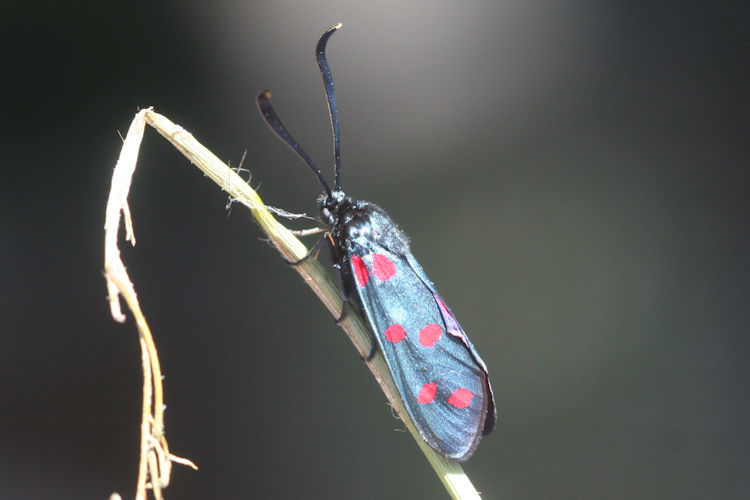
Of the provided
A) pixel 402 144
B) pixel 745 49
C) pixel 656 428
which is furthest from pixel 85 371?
pixel 745 49

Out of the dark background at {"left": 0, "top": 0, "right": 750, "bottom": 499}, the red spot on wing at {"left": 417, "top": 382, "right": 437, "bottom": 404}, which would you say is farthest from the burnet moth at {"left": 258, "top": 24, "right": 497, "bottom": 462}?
the dark background at {"left": 0, "top": 0, "right": 750, "bottom": 499}

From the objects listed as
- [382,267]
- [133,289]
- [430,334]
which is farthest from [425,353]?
[133,289]

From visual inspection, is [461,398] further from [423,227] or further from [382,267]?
[423,227]

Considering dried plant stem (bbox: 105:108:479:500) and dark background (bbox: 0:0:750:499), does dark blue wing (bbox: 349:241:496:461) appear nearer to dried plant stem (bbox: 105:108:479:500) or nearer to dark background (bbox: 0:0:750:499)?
dried plant stem (bbox: 105:108:479:500)

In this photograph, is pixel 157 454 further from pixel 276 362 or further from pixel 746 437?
pixel 746 437

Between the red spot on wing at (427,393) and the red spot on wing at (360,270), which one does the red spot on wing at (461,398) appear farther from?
the red spot on wing at (360,270)
